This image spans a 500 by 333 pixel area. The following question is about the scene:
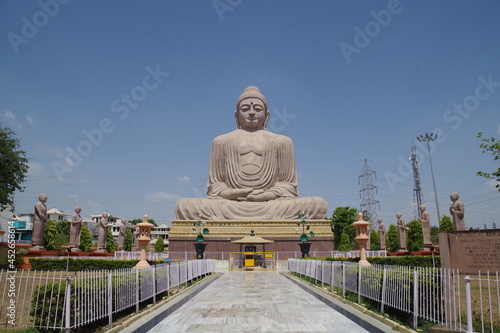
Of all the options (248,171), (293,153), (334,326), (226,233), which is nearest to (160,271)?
(334,326)

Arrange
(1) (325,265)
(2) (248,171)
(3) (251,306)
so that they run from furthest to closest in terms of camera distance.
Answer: (2) (248,171), (1) (325,265), (3) (251,306)

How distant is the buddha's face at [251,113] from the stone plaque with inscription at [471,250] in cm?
2590

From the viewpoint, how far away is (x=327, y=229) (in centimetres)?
2538

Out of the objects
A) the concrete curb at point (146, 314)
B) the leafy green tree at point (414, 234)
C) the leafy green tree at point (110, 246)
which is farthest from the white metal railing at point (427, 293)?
the leafy green tree at point (110, 246)

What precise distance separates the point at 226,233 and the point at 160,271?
54.1 feet

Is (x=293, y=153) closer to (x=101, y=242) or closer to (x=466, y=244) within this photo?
(x=101, y=242)

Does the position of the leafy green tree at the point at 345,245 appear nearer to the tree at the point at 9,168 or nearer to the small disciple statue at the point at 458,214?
the small disciple statue at the point at 458,214

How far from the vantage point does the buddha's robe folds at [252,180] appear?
26.5m

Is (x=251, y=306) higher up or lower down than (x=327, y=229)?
lower down

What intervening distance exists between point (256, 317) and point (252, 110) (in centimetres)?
2554

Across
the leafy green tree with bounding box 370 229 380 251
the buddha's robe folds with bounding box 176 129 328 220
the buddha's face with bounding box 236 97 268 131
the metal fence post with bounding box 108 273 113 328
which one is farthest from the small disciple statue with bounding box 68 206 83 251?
the leafy green tree with bounding box 370 229 380 251

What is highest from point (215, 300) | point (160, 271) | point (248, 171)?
point (248, 171)

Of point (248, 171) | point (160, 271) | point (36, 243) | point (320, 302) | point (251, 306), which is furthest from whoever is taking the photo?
point (248, 171)

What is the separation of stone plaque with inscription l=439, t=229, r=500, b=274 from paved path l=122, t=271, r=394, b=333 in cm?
137
